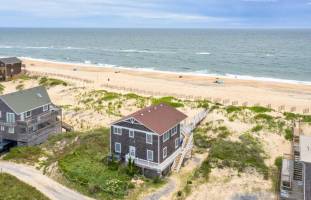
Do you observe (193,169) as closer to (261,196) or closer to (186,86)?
(261,196)

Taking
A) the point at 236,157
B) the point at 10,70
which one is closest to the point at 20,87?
the point at 10,70

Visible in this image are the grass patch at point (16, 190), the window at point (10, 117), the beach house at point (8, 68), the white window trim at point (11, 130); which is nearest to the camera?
the grass patch at point (16, 190)

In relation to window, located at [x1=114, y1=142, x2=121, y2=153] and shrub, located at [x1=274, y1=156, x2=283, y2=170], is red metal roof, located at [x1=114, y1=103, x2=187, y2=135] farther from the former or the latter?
shrub, located at [x1=274, y1=156, x2=283, y2=170]

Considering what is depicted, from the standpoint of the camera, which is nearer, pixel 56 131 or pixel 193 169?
pixel 193 169

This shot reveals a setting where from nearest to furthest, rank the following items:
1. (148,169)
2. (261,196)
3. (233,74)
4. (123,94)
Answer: (261,196), (148,169), (123,94), (233,74)

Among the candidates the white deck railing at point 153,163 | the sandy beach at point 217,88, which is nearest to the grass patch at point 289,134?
the sandy beach at point 217,88

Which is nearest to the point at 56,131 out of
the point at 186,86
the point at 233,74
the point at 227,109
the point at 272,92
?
the point at 227,109

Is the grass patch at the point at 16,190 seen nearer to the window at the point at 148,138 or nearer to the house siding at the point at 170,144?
the window at the point at 148,138
